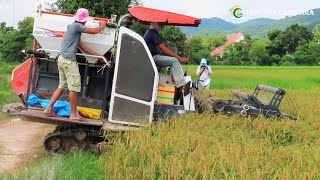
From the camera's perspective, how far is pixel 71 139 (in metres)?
7.19

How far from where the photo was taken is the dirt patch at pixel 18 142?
7.00 m


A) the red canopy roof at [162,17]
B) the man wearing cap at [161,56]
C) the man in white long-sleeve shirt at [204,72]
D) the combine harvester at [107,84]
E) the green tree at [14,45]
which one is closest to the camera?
the combine harvester at [107,84]

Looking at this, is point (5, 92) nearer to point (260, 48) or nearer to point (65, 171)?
point (65, 171)

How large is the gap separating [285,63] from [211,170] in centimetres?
4642

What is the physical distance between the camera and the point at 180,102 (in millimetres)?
7605

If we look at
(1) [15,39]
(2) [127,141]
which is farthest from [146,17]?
(1) [15,39]

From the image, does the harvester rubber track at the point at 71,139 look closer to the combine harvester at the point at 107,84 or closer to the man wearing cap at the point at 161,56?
the combine harvester at the point at 107,84

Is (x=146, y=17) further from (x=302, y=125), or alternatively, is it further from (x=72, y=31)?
(x=302, y=125)

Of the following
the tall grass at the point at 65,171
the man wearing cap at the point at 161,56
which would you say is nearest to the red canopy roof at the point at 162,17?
the man wearing cap at the point at 161,56

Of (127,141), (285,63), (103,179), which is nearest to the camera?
(103,179)

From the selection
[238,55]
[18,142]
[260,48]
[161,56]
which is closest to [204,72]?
[161,56]

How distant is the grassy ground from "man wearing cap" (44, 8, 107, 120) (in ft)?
2.86

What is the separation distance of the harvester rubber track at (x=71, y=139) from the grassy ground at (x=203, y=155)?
348 millimetres

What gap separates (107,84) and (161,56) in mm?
1092
